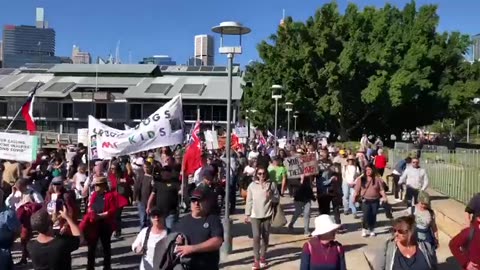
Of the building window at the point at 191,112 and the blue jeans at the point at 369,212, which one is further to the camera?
the building window at the point at 191,112

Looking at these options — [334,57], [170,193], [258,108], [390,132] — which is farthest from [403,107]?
[170,193]

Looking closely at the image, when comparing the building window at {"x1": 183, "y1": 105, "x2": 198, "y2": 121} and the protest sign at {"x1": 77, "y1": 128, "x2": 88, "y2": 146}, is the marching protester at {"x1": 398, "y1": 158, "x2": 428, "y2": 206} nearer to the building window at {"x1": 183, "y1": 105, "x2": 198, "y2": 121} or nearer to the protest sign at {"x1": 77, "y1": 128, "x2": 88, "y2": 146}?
the protest sign at {"x1": 77, "y1": 128, "x2": 88, "y2": 146}

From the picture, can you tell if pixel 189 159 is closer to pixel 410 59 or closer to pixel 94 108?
pixel 410 59

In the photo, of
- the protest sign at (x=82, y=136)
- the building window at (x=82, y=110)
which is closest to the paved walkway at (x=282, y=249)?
the protest sign at (x=82, y=136)

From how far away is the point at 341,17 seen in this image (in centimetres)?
4662

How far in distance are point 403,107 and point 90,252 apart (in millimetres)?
43511

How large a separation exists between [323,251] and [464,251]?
155 centimetres

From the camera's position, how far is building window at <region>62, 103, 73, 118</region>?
75812mm

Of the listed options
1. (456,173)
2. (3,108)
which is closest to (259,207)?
(456,173)

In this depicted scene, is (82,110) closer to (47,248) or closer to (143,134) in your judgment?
(143,134)

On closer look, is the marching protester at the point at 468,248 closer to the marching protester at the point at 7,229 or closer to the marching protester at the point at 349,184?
the marching protester at the point at 7,229

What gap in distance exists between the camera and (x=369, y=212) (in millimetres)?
12172

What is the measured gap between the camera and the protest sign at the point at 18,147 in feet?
40.1

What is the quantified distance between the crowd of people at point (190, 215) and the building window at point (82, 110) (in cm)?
5722
